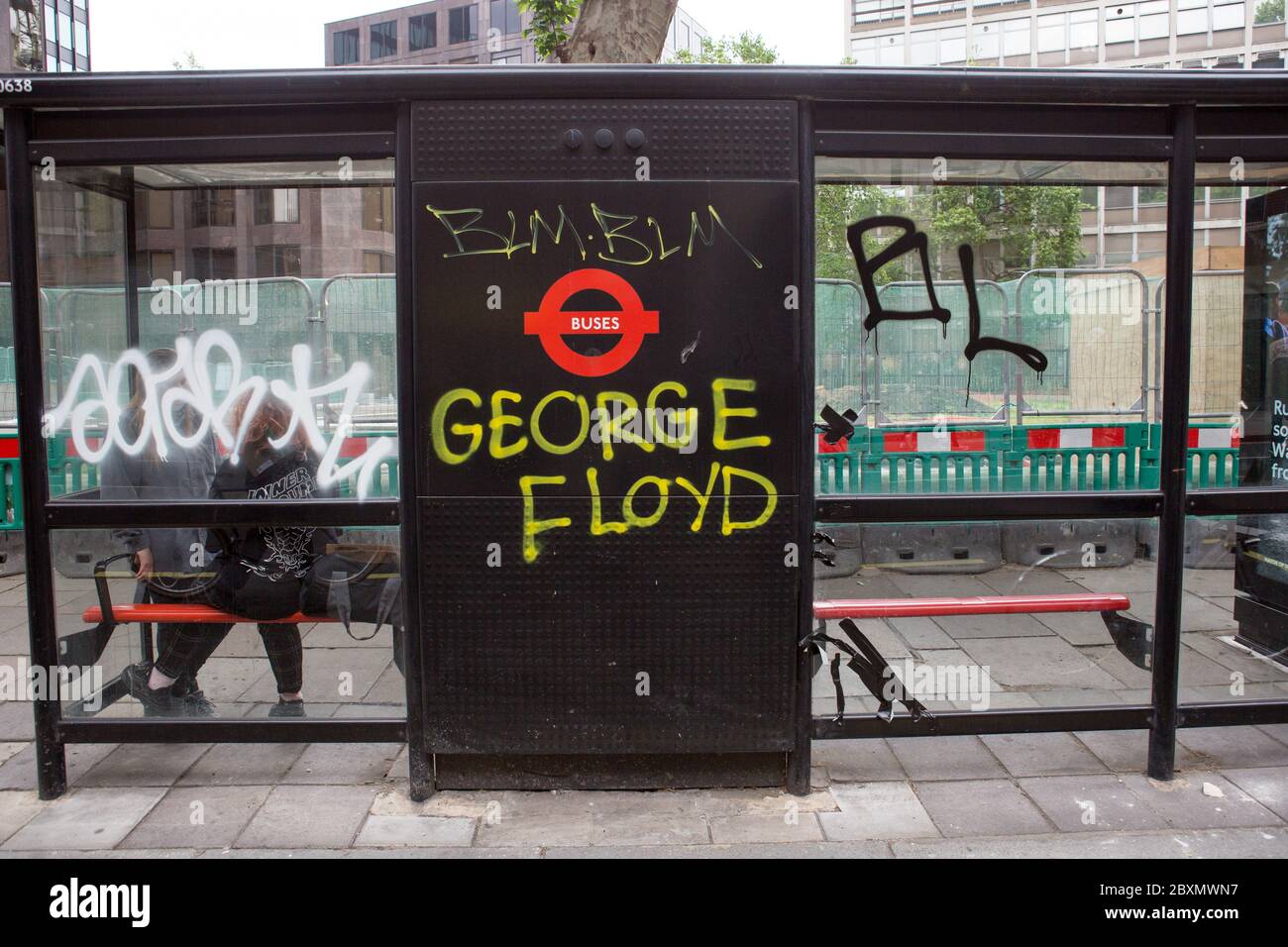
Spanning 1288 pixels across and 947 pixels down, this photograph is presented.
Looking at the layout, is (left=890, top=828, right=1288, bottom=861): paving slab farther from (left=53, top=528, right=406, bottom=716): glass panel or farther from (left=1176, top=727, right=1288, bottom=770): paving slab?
(left=53, top=528, right=406, bottom=716): glass panel

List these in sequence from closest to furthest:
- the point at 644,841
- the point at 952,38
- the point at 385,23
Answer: the point at 644,841 → the point at 952,38 → the point at 385,23

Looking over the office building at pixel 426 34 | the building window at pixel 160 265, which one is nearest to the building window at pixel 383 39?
the office building at pixel 426 34

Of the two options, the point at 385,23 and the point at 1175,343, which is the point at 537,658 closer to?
the point at 1175,343

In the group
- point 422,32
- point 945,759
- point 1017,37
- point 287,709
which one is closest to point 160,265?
point 287,709

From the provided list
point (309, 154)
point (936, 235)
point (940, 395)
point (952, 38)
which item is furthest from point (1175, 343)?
point (952, 38)

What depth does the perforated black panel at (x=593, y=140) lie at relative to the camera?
3533mm

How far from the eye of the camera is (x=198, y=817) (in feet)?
12.0

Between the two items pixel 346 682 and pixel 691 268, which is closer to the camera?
pixel 691 268

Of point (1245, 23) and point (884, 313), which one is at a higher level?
point (1245, 23)

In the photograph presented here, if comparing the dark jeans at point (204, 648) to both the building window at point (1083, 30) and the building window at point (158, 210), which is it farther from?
the building window at point (1083, 30)

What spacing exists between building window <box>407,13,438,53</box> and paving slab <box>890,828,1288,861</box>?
58.1m

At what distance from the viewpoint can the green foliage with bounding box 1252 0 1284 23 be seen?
37.1m

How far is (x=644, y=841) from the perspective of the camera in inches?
136

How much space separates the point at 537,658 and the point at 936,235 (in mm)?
2547
